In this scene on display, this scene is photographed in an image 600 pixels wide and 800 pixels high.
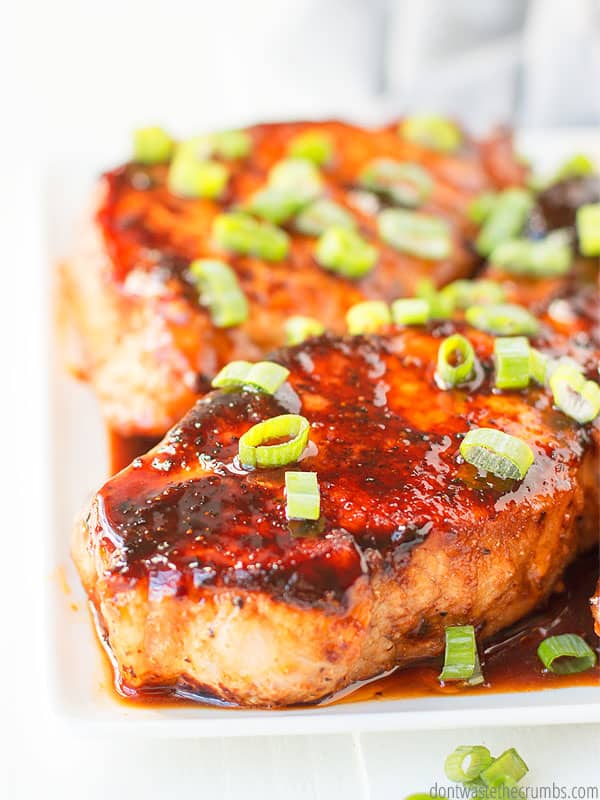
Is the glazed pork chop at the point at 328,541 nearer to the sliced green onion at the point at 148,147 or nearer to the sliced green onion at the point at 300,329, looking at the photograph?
the sliced green onion at the point at 300,329

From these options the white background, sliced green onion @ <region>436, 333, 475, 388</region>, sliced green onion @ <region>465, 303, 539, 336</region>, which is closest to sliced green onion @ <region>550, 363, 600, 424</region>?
sliced green onion @ <region>436, 333, 475, 388</region>

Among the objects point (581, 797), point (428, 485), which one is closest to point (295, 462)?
point (428, 485)

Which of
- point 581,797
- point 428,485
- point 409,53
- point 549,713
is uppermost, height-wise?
point 409,53

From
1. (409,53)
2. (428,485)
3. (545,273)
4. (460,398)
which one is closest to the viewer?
(428,485)

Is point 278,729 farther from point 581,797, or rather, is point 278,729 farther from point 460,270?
point 460,270

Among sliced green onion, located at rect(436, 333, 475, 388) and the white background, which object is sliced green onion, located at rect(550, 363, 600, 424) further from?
the white background

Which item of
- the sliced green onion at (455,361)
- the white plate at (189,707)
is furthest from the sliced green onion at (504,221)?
the white plate at (189,707)
